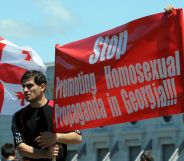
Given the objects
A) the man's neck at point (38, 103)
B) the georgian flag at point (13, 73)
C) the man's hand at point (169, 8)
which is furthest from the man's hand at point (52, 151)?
the georgian flag at point (13, 73)

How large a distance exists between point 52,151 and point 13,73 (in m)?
4.37

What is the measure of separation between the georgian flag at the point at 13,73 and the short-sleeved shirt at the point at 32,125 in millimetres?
3555

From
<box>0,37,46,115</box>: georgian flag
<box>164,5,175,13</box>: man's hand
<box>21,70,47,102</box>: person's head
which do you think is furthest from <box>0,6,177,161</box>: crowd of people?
<box>0,37,46,115</box>: georgian flag

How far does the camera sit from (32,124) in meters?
7.32

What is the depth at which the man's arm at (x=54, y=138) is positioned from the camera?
7156 millimetres

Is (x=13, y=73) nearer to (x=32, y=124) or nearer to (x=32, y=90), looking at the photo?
(x=32, y=124)

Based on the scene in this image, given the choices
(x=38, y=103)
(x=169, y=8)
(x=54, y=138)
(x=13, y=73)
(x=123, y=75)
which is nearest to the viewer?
(x=169, y=8)

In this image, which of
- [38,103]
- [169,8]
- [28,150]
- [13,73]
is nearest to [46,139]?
[28,150]

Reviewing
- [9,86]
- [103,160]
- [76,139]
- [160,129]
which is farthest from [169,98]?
[103,160]

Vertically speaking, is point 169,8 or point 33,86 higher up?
point 169,8

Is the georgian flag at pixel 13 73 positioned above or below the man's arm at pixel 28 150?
above

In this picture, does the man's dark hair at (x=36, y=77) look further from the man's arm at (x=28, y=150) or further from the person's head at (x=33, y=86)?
the man's arm at (x=28, y=150)

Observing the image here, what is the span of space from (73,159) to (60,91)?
56200 mm

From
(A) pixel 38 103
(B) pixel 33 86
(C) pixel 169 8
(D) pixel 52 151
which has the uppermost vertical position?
(C) pixel 169 8
